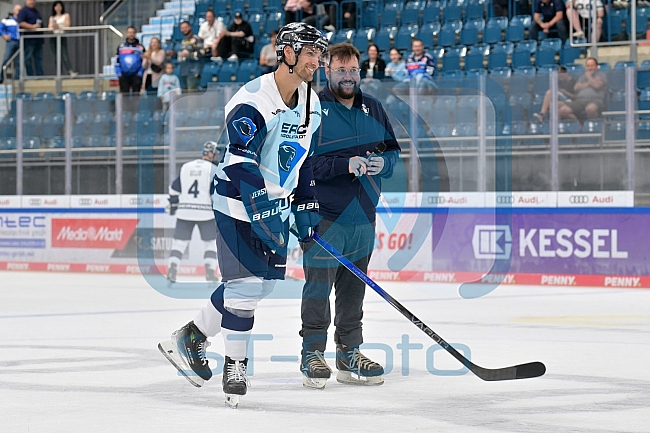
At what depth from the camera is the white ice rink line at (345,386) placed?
412cm

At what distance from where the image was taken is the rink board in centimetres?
1146

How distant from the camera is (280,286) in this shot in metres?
11.7

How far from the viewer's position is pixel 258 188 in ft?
15.0

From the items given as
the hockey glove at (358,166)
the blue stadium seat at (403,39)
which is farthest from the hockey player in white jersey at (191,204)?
the hockey glove at (358,166)

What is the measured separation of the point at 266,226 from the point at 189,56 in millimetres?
12200

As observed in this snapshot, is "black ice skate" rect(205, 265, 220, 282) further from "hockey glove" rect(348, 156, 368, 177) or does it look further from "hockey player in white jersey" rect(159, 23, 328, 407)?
"hockey player in white jersey" rect(159, 23, 328, 407)

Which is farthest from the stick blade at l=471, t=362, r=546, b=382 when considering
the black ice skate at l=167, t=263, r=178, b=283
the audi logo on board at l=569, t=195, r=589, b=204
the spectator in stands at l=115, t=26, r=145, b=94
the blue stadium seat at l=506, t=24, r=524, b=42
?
the spectator in stands at l=115, t=26, r=145, b=94

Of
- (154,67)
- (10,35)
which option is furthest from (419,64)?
(10,35)

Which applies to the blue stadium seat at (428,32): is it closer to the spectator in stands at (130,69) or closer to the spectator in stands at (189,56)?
the spectator in stands at (189,56)

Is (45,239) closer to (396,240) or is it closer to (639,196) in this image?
(396,240)

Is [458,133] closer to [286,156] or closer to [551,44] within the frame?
[551,44]

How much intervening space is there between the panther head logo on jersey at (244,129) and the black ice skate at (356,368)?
1390 millimetres

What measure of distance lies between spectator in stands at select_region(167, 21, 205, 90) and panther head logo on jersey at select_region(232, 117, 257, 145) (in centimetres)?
1078

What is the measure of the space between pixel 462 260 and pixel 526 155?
1.49 m
